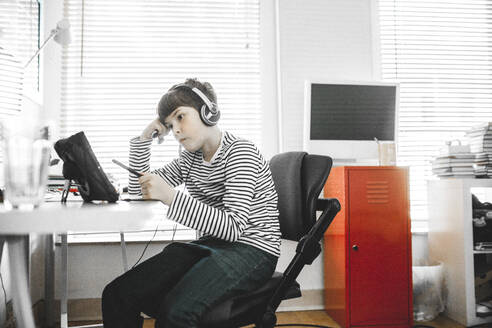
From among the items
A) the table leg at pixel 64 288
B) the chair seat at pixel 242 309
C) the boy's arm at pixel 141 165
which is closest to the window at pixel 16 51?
the boy's arm at pixel 141 165

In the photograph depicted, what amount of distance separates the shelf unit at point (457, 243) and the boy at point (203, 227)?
1.41 meters

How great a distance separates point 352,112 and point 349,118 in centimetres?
4

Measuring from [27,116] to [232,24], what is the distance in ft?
4.48

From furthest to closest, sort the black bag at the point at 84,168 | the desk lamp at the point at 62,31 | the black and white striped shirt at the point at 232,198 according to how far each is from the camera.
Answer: the desk lamp at the point at 62,31 < the black and white striped shirt at the point at 232,198 < the black bag at the point at 84,168

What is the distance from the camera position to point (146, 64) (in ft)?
7.91

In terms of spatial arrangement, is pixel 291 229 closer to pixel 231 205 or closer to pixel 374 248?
pixel 231 205

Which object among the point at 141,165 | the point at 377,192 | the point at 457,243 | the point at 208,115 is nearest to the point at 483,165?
the point at 457,243

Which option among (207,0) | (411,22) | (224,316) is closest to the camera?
(224,316)

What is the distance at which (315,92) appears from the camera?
2283 mm

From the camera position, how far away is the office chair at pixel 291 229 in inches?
38.4

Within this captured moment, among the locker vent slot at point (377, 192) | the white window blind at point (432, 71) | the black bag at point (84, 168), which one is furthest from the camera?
the white window blind at point (432, 71)

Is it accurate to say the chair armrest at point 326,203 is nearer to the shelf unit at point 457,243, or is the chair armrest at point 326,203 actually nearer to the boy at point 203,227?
the boy at point 203,227

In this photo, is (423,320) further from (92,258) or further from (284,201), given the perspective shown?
(92,258)

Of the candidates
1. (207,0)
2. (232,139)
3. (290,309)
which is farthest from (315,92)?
(290,309)
